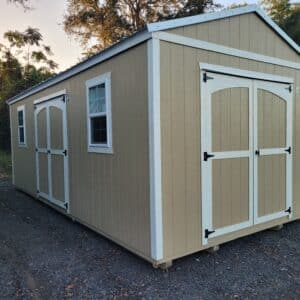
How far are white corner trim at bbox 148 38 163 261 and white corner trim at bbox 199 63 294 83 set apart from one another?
0.67m

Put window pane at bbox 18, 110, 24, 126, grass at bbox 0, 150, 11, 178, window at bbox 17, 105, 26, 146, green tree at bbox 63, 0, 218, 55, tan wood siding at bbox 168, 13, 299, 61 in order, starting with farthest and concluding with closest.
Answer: green tree at bbox 63, 0, 218, 55
grass at bbox 0, 150, 11, 178
window pane at bbox 18, 110, 24, 126
window at bbox 17, 105, 26, 146
tan wood siding at bbox 168, 13, 299, 61

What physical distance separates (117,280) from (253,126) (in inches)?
98.6

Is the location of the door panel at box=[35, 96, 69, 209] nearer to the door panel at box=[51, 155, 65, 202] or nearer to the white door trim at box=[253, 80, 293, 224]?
the door panel at box=[51, 155, 65, 202]

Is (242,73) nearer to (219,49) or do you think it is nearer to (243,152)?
(219,49)

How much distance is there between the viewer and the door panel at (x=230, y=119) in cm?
360

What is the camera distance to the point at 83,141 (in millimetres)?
4602

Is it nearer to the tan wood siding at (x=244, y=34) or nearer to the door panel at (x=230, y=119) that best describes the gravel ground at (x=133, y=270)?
the door panel at (x=230, y=119)

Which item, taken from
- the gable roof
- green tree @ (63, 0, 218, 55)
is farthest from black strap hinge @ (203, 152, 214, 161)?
green tree @ (63, 0, 218, 55)

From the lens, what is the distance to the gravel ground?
2.81 meters

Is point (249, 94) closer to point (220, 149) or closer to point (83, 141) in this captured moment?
point (220, 149)

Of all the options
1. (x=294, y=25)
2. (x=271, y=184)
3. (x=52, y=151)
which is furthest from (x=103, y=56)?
(x=294, y=25)

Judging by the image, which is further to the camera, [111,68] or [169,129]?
[111,68]

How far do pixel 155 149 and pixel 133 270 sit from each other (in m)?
1.32

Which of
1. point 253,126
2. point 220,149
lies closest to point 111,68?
point 220,149
